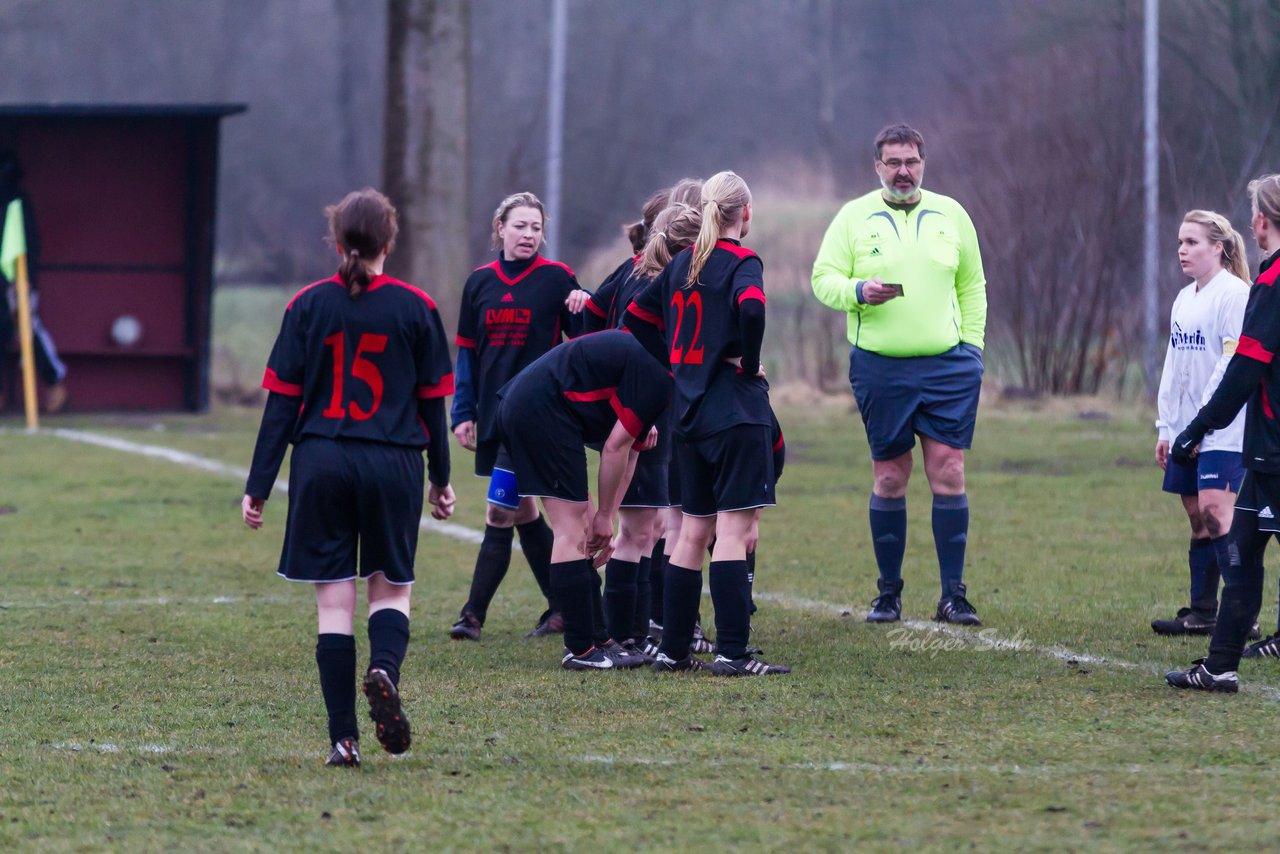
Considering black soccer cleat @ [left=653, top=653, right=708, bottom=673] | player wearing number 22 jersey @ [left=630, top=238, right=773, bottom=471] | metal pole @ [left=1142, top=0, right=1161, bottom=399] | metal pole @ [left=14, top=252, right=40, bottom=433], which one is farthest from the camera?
metal pole @ [left=1142, top=0, right=1161, bottom=399]

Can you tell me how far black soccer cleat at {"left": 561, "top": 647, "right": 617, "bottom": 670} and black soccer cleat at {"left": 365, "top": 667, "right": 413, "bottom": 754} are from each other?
1.63 meters

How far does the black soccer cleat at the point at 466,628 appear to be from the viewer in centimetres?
680

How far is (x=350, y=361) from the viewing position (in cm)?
456

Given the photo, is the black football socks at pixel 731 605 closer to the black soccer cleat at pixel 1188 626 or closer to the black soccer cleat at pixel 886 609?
the black soccer cleat at pixel 886 609

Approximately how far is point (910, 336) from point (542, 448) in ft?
6.37

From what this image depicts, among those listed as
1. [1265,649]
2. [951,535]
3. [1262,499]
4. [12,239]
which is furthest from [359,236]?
[12,239]

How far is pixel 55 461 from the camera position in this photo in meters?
13.8

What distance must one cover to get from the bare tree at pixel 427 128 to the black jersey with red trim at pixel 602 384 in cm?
1454

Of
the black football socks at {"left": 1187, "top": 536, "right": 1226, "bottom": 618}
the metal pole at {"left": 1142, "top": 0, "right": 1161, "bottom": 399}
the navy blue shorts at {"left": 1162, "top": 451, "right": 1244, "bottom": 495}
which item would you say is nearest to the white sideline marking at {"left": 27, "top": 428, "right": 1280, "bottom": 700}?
the black football socks at {"left": 1187, "top": 536, "right": 1226, "bottom": 618}

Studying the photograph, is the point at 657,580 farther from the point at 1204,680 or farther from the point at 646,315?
the point at 1204,680

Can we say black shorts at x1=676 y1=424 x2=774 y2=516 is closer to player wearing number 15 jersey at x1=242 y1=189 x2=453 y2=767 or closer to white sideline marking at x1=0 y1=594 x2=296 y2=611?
player wearing number 15 jersey at x1=242 y1=189 x2=453 y2=767

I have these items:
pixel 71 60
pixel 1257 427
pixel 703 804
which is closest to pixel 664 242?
pixel 1257 427

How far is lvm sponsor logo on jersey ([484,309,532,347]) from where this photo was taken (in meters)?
6.80

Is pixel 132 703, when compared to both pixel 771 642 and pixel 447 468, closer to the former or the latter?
pixel 447 468
